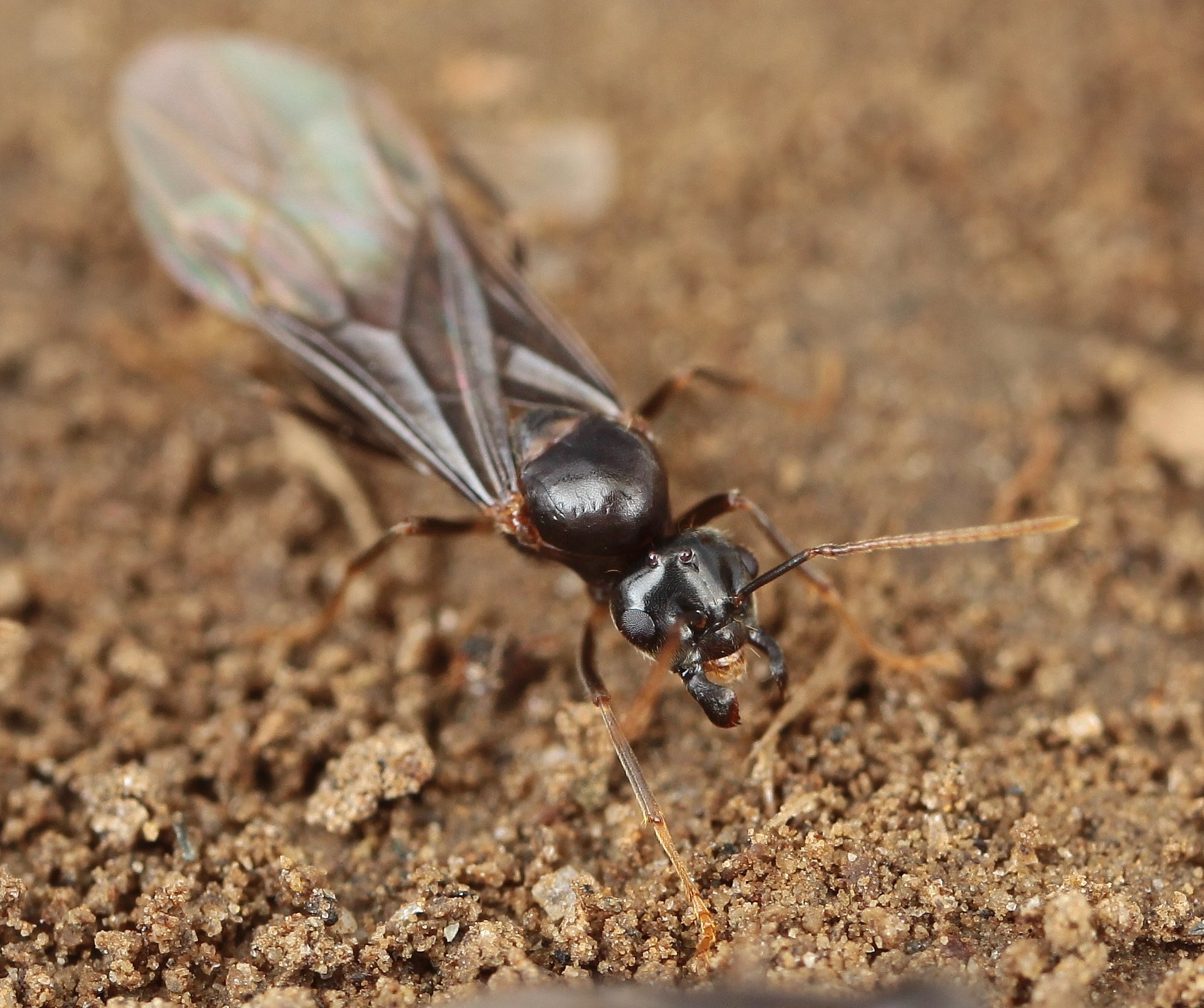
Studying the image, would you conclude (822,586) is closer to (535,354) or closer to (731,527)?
(731,527)

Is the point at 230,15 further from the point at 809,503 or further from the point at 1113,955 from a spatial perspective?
the point at 1113,955

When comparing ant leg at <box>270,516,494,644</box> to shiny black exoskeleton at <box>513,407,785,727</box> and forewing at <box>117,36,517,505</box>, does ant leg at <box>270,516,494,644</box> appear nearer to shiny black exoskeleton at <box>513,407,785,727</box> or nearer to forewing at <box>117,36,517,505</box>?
forewing at <box>117,36,517,505</box>

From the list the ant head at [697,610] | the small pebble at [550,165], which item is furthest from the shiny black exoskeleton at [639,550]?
the small pebble at [550,165]

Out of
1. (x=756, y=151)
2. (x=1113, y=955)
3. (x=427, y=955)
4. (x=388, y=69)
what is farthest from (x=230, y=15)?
(x=1113, y=955)

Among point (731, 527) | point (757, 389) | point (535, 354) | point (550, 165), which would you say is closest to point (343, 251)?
point (535, 354)

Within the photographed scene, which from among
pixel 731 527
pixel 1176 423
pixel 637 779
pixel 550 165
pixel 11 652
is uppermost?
pixel 11 652
